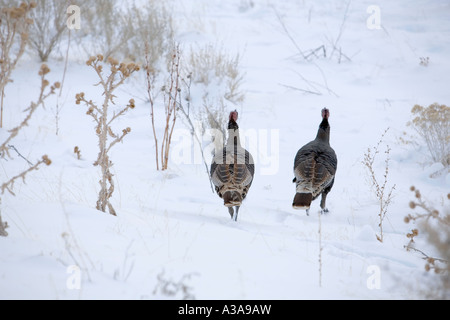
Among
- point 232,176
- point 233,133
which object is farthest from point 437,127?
point 232,176

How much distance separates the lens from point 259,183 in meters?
6.04

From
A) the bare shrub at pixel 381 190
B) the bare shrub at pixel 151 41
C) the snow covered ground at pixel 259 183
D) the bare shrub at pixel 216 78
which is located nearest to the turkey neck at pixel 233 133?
the snow covered ground at pixel 259 183

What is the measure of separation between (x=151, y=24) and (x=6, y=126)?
12.4 ft

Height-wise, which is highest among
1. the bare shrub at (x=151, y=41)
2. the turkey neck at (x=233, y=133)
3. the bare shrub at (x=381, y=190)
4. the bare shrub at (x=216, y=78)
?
the bare shrub at (x=151, y=41)

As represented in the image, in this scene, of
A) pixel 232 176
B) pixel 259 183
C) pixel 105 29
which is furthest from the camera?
pixel 105 29

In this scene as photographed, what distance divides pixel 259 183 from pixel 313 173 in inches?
57.6

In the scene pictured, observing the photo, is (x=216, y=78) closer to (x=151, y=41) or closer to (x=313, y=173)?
(x=151, y=41)

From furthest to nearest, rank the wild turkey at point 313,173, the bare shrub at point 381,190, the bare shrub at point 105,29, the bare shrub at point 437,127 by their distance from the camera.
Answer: the bare shrub at point 105,29
the bare shrub at point 437,127
the wild turkey at point 313,173
the bare shrub at point 381,190

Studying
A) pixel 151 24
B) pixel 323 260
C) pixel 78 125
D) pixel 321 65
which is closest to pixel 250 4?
pixel 321 65

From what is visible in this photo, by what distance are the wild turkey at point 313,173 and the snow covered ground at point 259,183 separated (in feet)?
0.85

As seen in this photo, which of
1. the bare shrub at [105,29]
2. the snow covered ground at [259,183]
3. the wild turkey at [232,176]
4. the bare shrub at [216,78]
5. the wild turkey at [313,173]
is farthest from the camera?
the bare shrub at [105,29]

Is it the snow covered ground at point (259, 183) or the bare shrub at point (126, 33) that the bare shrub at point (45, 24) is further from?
the bare shrub at point (126, 33)

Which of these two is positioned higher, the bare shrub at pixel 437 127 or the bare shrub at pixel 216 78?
the bare shrub at pixel 216 78

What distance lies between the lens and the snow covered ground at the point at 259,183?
→ 2.40 meters
